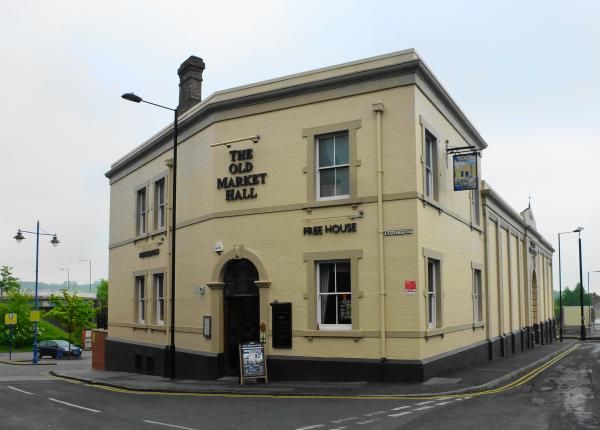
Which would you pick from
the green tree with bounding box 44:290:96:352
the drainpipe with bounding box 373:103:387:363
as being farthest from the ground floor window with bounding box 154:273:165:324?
the green tree with bounding box 44:290:96:352

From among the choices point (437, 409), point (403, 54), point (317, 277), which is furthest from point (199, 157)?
point (437, 409)

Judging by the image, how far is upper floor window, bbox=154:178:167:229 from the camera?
24.4 meters

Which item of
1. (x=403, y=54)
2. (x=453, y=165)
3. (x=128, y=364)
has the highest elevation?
(x=403, y=54)

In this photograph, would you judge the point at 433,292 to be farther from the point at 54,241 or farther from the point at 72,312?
the point at 72,312

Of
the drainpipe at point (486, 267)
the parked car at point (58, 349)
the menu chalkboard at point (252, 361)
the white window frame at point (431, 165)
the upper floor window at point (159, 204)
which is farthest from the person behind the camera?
the parked car at point (58, 349)

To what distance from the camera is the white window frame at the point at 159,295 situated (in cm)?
2412

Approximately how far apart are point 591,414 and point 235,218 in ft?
37.0

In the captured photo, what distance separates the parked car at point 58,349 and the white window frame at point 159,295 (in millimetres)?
27971

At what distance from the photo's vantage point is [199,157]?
69.4 feet

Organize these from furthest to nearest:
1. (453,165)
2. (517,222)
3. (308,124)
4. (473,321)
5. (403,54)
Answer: (517,222), (473,321), (453,165), (308,124), (403,54)

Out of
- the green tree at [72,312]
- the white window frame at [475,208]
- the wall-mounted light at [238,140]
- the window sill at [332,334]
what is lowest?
the green tree at [72,312]

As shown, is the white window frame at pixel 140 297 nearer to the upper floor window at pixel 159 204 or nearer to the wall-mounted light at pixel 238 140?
the upper floor window at pixel 159 204

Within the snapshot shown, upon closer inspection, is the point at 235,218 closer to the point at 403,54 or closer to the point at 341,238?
the point at 341,238

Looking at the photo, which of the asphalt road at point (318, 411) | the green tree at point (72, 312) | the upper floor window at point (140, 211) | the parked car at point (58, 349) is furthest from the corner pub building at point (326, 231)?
the green tree at point (72, 312)
